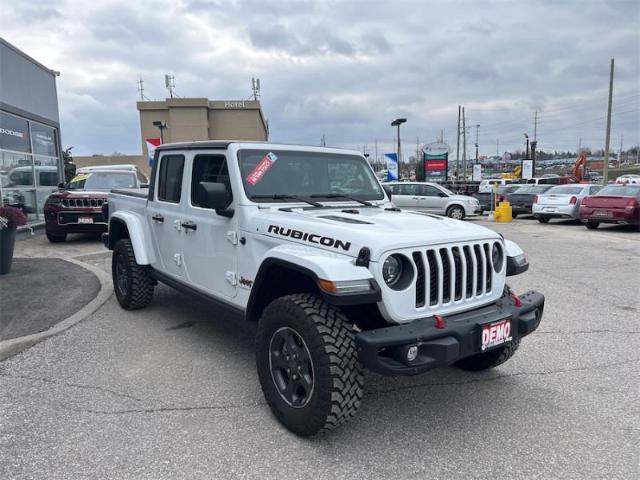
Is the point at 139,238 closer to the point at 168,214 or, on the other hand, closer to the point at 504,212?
the point at 168,214

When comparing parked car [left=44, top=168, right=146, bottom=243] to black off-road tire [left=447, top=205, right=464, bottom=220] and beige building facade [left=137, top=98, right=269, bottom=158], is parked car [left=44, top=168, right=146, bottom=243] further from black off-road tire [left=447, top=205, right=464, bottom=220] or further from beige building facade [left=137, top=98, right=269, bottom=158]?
beige building facade [left=137, top=98, right=269, bottom=158]

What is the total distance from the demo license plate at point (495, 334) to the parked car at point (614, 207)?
1306 centimetres

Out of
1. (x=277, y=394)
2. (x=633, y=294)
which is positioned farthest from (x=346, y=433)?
(x=633, y=294)

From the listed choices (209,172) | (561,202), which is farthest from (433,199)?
(209,172)

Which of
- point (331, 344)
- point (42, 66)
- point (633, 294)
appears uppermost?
point (42, 66)

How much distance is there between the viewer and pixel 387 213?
3988 mm

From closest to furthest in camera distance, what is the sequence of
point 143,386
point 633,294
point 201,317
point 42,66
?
point 143,386
point 201,317
point 633,294
point 42,66

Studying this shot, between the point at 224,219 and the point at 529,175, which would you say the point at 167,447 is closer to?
the point at 224,219

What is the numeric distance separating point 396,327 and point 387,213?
1.38m

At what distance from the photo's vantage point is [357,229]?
10.1 feet

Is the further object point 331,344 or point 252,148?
point 252,148

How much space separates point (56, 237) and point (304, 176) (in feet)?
29.2

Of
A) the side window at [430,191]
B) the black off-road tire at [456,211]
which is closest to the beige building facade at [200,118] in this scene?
the side window at [430,191]

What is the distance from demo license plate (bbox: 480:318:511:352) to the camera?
2963 millimetres
